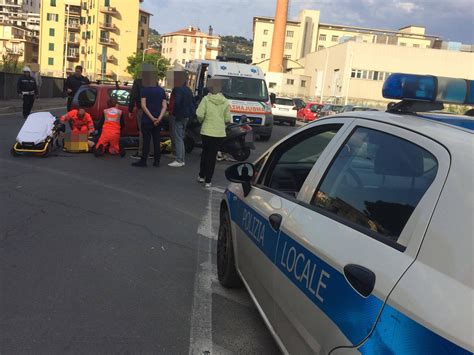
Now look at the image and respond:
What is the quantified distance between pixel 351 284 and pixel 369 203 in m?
0.52

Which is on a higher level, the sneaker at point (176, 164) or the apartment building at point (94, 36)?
the apartment building at point (94, 36)

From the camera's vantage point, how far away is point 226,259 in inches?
163

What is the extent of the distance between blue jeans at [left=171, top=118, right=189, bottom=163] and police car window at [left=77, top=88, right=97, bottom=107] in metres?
2.67

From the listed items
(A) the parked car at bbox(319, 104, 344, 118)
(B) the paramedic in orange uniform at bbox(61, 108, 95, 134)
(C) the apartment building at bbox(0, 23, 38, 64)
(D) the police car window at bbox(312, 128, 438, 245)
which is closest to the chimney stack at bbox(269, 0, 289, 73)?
(A) the parked car at bbox(319, 104, 344, 118)

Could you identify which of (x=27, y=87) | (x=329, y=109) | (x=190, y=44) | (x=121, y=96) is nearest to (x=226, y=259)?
(x=121, y=96)

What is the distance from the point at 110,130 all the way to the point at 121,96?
1526 millimetres

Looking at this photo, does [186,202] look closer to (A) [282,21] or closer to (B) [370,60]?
(B) [370,60]

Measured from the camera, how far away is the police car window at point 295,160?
9.99ft

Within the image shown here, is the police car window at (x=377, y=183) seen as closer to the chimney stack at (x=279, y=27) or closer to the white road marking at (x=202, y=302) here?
the white road marking at (x=202, y=302)

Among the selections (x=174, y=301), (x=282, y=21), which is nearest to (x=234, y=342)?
(x=174, y=301)

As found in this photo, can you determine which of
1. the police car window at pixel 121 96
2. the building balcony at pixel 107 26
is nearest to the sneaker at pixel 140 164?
the police car window at pixel 121 96

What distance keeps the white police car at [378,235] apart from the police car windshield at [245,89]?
13054 millimetres

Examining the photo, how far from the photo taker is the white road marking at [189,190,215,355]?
3.28 m

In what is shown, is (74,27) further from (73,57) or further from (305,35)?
(305,35)
